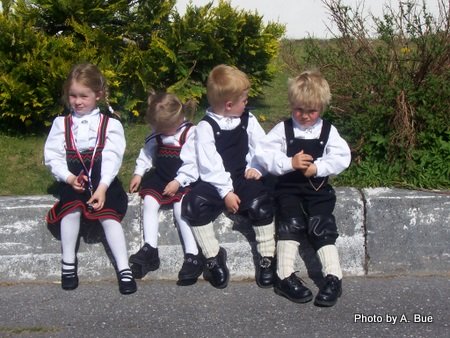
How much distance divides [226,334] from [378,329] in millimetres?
771

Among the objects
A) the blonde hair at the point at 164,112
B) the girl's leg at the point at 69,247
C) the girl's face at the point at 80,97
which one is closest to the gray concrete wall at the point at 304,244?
the girl's leg at the point at 69,247

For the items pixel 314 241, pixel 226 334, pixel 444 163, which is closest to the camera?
pixel 226 334

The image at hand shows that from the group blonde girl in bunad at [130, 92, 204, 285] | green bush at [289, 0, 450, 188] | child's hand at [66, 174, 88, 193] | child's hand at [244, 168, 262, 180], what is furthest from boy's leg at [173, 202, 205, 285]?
green bush at [289, 0, 450, 188]

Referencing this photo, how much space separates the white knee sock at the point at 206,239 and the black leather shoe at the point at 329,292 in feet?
2.19

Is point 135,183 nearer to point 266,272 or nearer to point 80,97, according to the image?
point 80,97

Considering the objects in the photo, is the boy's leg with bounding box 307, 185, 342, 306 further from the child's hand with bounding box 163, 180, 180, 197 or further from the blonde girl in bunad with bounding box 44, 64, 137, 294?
the blonde girl in bunad with bounding box 44, 64, 137, 294

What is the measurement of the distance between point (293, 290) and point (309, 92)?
3.65ft

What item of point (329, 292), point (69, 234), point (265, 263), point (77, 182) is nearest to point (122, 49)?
point (77, 182)

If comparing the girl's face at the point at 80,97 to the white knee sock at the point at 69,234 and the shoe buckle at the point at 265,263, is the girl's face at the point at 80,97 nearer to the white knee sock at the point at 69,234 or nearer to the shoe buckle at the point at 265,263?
the white knee sock at the point at 69,234

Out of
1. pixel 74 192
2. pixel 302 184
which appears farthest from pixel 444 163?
pixel 74 192

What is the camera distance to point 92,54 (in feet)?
20.0

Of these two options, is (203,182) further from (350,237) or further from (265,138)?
(350,237)

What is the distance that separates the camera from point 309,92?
180 inches

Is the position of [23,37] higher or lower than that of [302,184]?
higher
